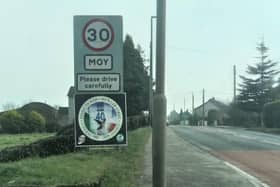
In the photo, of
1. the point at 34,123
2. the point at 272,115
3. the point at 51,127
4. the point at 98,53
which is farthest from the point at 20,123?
the point at 98,53

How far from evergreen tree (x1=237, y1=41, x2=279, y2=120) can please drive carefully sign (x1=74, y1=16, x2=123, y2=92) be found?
66967 millimetres

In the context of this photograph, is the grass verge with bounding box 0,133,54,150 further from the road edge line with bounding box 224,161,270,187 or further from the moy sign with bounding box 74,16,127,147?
the moy sign with bounding box 74,16,127,147

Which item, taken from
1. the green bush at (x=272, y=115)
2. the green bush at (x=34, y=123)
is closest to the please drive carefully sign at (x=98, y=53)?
the green bush at (x=272, y=115)

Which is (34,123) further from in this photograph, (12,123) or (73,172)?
(73,172)

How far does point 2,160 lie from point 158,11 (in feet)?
35.1

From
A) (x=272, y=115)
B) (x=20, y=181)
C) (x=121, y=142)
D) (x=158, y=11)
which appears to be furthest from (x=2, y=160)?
(x=272, y=115)

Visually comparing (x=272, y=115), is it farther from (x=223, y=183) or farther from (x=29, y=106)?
(x=29, y=106)

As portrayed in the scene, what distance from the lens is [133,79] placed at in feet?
161

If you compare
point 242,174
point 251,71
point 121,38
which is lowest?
point 242,174

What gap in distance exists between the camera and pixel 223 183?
12164 mm

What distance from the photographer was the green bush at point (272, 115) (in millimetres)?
54812

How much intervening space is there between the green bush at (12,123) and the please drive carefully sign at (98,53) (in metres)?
63.6

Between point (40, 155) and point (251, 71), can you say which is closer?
point (40, 155)

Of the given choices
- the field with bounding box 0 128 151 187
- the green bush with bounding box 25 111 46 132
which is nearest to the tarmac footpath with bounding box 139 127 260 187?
the field with bounding box 0 128 151 187
